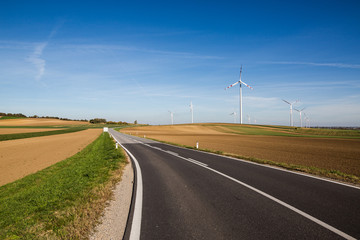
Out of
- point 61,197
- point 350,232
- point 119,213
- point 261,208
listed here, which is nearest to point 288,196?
point 261,208

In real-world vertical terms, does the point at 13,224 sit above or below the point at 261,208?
below

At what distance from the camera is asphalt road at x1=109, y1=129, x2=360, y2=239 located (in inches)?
157

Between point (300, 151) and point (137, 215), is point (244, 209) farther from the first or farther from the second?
point (300, 151)

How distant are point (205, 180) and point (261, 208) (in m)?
3.17

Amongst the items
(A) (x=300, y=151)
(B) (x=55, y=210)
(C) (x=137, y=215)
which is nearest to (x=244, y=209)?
(C) (x=137, y=215)

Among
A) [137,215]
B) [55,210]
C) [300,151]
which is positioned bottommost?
[300,151]

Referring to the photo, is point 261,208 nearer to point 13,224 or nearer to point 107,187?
point 107,187

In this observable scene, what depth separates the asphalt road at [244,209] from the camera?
4000 millimetres

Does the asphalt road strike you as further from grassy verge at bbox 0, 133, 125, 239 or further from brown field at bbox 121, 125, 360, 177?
brown field at bbox 121, 125, 360, 177

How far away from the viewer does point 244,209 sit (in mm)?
5117

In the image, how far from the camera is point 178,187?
23.7ft

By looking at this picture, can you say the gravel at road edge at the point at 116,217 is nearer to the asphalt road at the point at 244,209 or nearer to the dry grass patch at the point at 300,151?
the asphalt road at the point at 244,209

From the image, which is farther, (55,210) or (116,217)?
(55,210)

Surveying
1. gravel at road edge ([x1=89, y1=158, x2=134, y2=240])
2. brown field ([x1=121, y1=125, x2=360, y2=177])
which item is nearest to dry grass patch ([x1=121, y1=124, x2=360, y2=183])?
brown field ([x1=121, y1=125, x2=360, y2=177])
